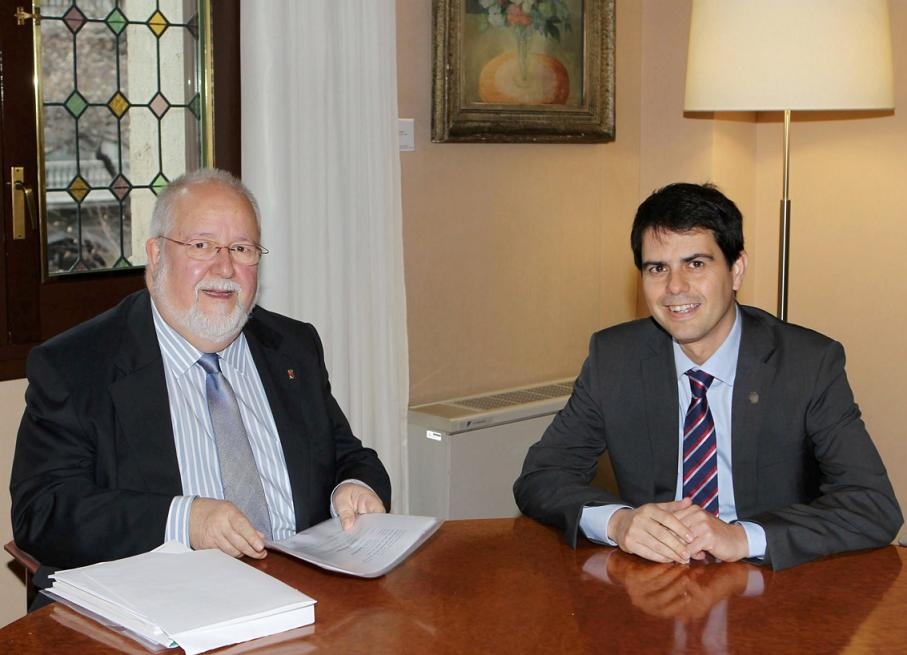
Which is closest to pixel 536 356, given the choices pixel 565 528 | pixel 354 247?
pixel 354 247

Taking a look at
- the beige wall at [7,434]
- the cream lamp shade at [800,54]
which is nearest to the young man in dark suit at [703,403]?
the cream lamp shade at [800,54]

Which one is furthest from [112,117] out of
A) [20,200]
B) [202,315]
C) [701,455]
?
[701,455]

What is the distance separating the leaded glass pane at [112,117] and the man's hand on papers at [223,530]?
56.6 inches

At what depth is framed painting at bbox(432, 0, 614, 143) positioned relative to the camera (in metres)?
4.23

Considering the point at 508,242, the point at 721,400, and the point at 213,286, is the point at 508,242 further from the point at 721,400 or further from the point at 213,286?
the point at 213,286

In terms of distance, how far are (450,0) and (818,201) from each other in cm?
170

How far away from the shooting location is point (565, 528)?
2.34 metres

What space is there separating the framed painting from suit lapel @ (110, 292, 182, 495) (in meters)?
1.97

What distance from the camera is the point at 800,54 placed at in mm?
3568

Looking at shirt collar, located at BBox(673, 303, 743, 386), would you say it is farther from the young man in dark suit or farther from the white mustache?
the white mustache

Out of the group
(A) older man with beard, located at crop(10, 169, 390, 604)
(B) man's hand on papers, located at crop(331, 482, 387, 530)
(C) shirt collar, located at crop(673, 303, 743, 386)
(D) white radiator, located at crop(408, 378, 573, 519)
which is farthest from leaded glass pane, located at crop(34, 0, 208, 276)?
(C) shirt collar, located at crop(673, 303, 743, 386)

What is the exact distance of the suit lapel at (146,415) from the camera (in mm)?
2455

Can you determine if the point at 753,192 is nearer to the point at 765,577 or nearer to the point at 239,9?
the point at 239,9

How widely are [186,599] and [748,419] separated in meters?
1.31
